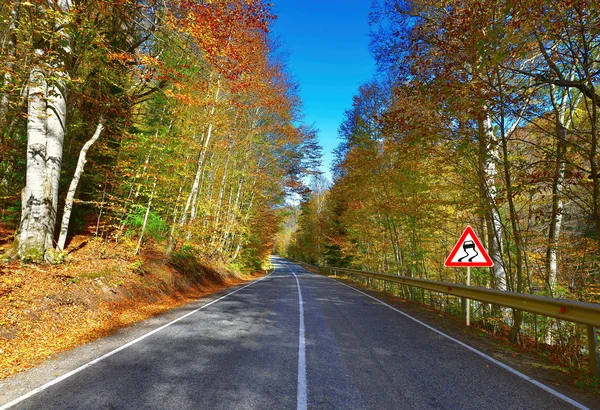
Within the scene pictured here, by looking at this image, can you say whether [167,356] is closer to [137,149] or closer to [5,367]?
[5,367]

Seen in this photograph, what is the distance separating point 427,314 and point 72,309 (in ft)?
28.8

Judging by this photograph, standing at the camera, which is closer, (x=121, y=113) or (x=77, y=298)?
(x=77, y=298)

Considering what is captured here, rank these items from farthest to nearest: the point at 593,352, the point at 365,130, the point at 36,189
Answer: the point at 365,130 < the point at 36,189 < the point at 593,352

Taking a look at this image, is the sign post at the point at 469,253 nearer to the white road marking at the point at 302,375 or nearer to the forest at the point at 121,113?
the white road marking at the point at 302,375

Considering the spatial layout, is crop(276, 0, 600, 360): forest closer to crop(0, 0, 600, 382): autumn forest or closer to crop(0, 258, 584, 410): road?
crop(0, 0, 600, 382): autumn forest

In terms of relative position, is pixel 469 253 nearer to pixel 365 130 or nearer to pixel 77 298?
pixel 77 298

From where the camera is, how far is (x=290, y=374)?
3883 mm

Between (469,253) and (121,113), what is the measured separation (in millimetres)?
10730

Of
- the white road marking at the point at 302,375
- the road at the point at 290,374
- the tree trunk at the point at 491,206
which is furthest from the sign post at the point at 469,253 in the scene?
the white road marking at the point at 302,375

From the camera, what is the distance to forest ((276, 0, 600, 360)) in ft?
15.4

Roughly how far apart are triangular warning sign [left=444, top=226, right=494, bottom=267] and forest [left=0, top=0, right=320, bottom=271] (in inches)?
292

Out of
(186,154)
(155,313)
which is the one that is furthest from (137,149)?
(155,313)

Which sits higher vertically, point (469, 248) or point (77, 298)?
point (469, 248)

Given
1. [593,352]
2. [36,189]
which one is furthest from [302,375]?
[36,189]
